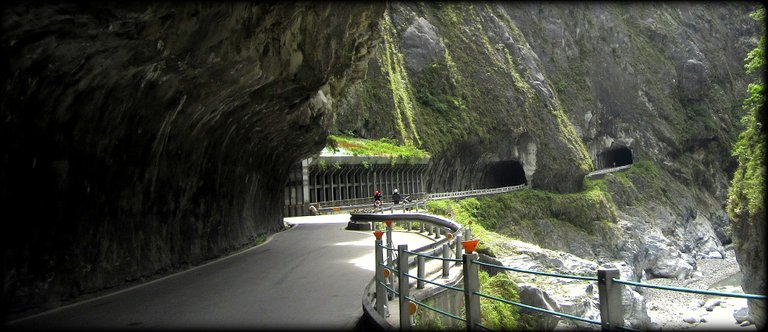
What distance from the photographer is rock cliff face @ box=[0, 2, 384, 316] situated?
7.03 meters

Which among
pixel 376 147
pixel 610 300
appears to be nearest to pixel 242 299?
pixel 610 300

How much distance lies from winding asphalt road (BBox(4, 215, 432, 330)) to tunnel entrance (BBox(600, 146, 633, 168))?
244 ft

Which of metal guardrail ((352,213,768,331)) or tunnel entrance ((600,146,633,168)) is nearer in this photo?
metal guardrail ((352,213,768,331))

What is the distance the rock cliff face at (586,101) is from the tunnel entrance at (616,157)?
0.31m

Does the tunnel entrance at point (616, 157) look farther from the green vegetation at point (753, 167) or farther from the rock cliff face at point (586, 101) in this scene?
the green vegetation at point (753, 167)

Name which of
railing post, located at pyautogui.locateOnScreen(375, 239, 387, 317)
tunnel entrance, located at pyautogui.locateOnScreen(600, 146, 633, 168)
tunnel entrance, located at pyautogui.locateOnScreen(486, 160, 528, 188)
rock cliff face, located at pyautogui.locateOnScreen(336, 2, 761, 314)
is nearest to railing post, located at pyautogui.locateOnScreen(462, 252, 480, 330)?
railing post, located at pyautogui.locateOnScreen(375, 239, 387, 317)

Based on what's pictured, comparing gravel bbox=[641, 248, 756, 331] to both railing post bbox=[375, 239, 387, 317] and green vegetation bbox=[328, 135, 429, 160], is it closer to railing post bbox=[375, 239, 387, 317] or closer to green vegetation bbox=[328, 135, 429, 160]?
railing post bbox=[375, 239, 387, 317]

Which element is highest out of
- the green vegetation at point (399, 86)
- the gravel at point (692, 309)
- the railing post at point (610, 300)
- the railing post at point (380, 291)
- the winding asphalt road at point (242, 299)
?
the green vegetation at point (399, 86)

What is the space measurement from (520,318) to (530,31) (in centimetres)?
6987

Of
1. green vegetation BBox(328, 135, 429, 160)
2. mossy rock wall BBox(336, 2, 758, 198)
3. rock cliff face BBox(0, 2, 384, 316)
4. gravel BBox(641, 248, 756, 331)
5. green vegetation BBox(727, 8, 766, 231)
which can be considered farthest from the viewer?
mossy rock wall BBox(336, 2, 758, 198)

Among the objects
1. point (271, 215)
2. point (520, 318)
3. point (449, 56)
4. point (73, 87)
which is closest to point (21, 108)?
point (73, 87)

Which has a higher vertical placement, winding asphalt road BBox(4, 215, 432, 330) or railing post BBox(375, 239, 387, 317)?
railing post BBox(375, 239, 387, 317)

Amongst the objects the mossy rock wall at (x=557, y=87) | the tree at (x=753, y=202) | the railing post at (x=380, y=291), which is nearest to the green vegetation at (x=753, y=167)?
the tree at (x=753, y=202)

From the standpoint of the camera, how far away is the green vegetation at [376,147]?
136ft
